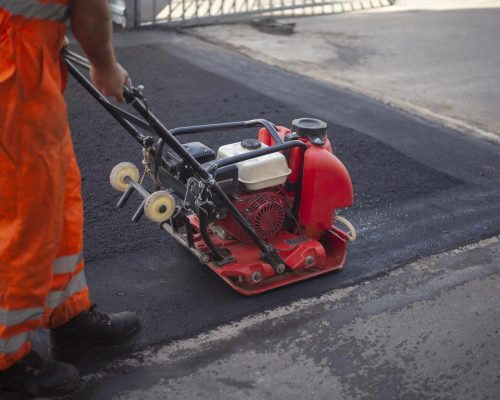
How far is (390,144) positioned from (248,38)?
3875 millimetres

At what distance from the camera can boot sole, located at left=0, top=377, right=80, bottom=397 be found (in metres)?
2.72

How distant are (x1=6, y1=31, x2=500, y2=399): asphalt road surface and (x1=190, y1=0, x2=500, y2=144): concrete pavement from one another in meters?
0.38

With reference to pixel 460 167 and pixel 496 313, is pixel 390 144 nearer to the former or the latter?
pixel 460 167

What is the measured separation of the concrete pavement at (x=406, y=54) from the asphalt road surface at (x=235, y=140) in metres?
0.38

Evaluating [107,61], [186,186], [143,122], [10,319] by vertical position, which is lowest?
[10,319]

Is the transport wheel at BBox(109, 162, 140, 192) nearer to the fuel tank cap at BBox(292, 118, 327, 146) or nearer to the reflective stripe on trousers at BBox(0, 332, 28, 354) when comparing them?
the fuel tank cap at BBox(292, 118, 327, 146)

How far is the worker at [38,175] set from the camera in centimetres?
234

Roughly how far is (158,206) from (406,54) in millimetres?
6226

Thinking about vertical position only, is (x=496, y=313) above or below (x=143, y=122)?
below

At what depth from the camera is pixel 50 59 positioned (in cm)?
241

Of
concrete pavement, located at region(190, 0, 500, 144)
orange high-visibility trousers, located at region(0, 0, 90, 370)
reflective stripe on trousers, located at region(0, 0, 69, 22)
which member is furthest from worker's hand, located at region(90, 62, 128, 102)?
concrete pavement, located at region(190, 0, 500, 144)

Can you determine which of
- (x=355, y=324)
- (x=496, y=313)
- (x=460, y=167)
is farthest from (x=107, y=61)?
(x=460, y=167)

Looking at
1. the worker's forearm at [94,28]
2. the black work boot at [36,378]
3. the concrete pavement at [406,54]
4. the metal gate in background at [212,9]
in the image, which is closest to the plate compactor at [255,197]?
the worker's forearm at [94,28]

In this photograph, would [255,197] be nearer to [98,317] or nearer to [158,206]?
[158,206]
